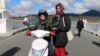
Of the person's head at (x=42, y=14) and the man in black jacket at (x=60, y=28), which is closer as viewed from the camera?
the person's head at (x=42, y=14)

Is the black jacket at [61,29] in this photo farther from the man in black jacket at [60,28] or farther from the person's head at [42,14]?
the person's head at [42,14]

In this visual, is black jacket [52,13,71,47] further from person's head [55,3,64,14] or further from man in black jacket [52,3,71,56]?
person's head [55,3,64,14]

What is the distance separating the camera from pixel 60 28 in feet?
26.9

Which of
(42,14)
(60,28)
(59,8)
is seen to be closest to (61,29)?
(60,28)

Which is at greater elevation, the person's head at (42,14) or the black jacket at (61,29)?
the person's head at (42,14)

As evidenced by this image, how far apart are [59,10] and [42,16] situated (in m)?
0.47

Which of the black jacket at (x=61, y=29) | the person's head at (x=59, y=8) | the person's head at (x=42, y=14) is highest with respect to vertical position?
the person's head at (x=59, y=8)

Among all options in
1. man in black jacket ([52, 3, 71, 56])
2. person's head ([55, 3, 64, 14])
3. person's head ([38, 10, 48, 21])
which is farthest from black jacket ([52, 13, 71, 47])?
person's head ([38, 10, 48, 21])

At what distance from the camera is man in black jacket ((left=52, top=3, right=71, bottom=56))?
823 centimetres

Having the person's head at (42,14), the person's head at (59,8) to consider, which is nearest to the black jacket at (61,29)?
the person's head at (59,8)

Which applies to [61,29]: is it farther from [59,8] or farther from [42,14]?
[42,14]

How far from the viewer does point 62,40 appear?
8.37 m

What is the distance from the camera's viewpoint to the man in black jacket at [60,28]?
823 centimetres

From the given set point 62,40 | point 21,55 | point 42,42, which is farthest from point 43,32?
point 21,55
